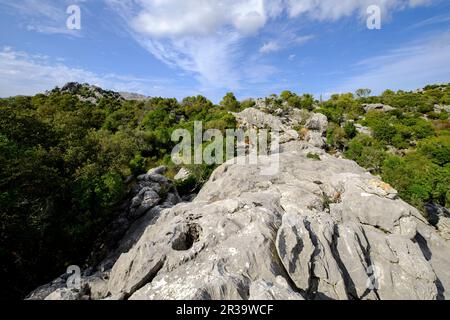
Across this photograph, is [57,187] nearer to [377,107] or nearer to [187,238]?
[187,238]

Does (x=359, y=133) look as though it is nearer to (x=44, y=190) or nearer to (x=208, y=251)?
(x=208, y=251)

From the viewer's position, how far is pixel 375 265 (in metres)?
12.4

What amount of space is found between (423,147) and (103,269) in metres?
50.2

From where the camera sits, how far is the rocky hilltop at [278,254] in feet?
32.7

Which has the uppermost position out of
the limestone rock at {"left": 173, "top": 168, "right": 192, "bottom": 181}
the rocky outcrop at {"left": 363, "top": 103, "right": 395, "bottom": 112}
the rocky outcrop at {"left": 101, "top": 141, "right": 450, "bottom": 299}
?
the rocky outcrop at {"left": 363, "top": 103, "right": 395, "bottom": 112}

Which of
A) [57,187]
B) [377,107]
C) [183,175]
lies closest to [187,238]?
[57,187]

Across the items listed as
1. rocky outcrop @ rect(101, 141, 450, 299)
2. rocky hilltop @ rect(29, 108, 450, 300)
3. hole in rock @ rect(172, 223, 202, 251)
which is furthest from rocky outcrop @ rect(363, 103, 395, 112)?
hole in rock @ rect(172, 223, 202, 251)

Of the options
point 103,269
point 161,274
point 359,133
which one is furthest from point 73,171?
point 359,133

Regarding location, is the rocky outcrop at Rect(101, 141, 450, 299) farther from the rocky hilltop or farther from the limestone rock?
the limestone rock

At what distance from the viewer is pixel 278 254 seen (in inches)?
440

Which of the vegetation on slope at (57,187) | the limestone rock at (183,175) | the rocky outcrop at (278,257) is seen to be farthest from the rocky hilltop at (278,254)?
the limestone rock at (183,175)

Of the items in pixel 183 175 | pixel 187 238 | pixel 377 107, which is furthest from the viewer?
pixel 377 107

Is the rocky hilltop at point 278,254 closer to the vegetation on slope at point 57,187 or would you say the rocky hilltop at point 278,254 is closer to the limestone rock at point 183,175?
the vegetation on slope at point 57,187

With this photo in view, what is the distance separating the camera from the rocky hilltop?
998 cm
